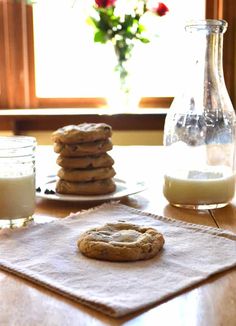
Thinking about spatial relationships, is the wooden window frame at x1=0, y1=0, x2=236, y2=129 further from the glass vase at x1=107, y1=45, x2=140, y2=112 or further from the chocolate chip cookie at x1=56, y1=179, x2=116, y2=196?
the chocolate chip cookie at x1=56, y1=179, x2=116, y2=196

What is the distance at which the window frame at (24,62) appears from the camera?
2.44 metres

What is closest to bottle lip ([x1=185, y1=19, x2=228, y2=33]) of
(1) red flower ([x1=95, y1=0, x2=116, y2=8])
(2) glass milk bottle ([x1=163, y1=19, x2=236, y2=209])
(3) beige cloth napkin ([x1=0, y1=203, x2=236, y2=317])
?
(2) glass milk bottle ([x1=163, y1=19, x2=236, y2=209])

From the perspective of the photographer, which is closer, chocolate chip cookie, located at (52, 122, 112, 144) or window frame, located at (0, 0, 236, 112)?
chocolate chip cookie, located at (52, 122, 112, 144)

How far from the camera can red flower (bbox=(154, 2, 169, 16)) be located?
235 centimetres

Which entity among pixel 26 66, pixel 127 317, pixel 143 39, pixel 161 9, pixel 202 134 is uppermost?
pixel 161 9

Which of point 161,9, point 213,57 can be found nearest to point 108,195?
point 213,57

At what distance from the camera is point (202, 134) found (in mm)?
1047

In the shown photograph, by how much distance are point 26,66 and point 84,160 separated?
159cm

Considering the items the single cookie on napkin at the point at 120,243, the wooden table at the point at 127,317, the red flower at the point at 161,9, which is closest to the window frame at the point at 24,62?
the red flower at the point at 161,9

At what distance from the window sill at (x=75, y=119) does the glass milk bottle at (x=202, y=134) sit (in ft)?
4.27

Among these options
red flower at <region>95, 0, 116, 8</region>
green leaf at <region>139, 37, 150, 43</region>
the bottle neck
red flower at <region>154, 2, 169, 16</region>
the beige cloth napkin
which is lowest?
the beige cloth napkin

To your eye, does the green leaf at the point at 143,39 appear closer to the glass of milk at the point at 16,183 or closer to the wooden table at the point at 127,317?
the glass of milk at the point at 16,183

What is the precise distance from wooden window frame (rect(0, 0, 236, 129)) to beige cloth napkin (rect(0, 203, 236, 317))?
1552 millimetres

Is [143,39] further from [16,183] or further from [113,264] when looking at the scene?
[113,264]
